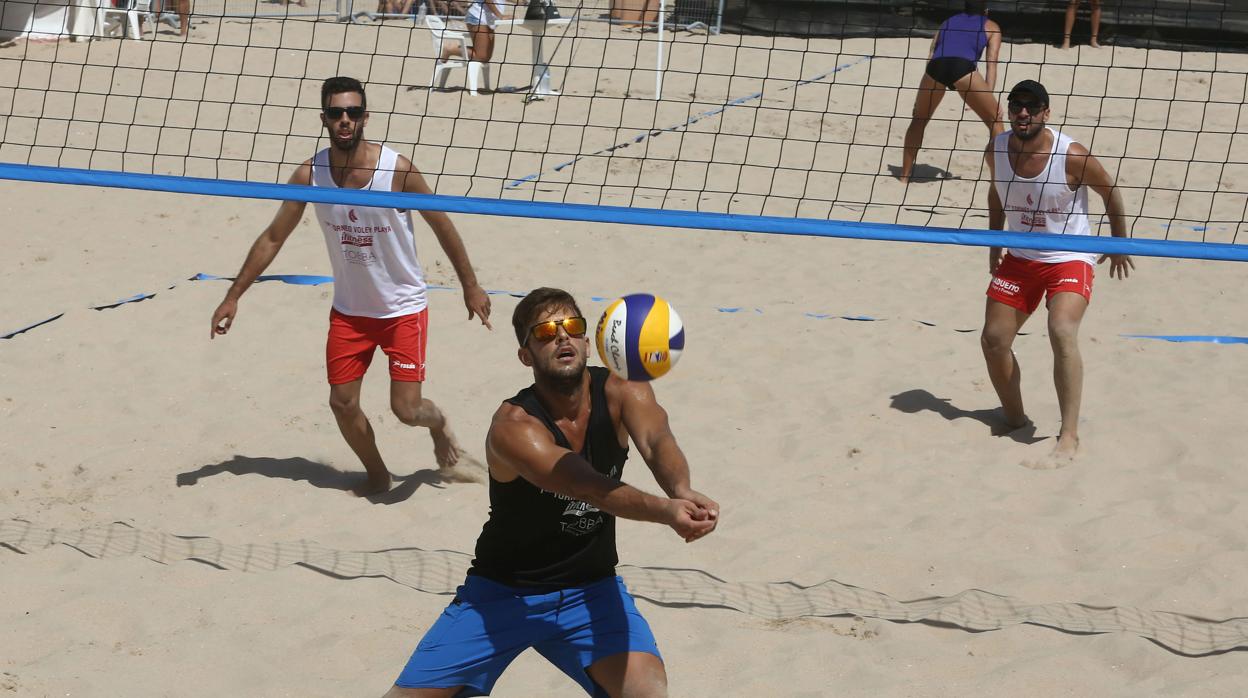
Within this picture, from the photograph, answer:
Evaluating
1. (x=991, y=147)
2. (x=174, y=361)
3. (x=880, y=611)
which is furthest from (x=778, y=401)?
(x=174, y=361)

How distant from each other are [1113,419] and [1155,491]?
73 centimetres

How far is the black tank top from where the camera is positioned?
2.99 metres

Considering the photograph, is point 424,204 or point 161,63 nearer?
point 424,204

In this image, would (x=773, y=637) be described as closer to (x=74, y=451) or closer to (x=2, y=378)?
(x=74, y=451)

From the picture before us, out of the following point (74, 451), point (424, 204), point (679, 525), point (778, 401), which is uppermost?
point (424, 204)

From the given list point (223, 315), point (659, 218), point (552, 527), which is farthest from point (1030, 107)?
point (223, 315)

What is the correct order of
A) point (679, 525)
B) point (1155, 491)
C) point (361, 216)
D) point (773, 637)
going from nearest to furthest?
point (679, 525)
point (773, 637)
point (361, 216)
point (1155, 491)

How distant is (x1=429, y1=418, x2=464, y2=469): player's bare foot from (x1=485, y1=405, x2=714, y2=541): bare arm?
1.90 meters

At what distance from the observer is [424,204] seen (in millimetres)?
4000

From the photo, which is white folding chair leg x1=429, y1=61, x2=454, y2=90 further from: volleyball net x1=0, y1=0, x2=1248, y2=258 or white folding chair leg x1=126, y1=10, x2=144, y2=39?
white folding chair leg x1=126, y1=10, x2=144, y2=39

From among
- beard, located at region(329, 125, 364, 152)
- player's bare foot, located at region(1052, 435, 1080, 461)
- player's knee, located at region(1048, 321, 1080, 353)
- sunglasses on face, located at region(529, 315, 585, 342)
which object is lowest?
player's bare foot, located at region(1052, 435, 1080, 461)

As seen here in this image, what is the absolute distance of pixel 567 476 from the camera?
8.95ft

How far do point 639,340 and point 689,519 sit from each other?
18.3 inches

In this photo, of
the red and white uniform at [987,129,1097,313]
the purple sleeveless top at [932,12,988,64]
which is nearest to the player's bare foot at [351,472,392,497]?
the red and white uniform at [987,129,1097,313]
